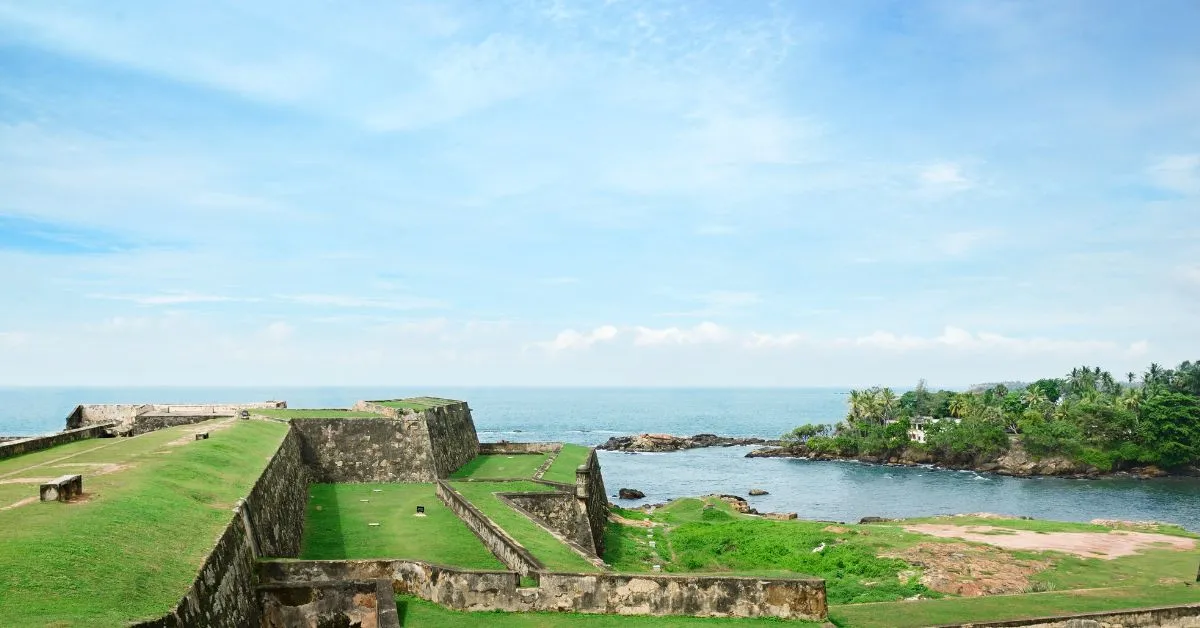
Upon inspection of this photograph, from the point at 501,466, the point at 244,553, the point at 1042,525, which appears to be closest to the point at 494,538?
the point at 244,553

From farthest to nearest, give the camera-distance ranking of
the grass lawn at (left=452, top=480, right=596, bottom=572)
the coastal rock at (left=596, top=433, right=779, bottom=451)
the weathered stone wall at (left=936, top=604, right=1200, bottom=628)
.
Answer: the coastal rock at (left=596, top=433, right=779, bottom=451) → the weathered stone wall at (left=936, top=604, right=1200, bottom=628) → the grass lawn at (left=452, top=480, right=596, bottom=572)

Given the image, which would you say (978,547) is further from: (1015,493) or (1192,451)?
(1192,451)

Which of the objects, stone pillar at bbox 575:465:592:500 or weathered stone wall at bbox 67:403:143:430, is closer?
stone pillar at bbox 575:465:592:500

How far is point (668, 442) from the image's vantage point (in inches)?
4173

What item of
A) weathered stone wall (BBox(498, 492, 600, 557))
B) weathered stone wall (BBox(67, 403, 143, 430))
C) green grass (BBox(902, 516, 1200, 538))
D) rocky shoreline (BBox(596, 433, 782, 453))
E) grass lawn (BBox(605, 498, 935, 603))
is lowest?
rocky shoreline (BBox(596, 433, 782, 453))

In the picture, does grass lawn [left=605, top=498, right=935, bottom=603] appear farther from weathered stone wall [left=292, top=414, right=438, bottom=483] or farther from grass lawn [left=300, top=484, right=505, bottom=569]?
weathered stone wall [left=292, top=414, right=438, bottom=483]

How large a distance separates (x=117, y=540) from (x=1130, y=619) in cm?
2086

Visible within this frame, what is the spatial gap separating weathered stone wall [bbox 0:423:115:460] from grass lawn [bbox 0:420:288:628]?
1.83m

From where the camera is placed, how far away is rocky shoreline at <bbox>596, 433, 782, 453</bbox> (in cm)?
10369

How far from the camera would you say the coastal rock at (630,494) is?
2338 inches

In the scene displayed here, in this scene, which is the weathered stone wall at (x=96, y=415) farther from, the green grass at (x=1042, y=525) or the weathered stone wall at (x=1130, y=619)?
the green grass at (x=1042, y=525)

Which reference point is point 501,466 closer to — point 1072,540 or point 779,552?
point 779,552

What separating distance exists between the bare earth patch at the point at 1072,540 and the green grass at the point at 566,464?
17.5 metres

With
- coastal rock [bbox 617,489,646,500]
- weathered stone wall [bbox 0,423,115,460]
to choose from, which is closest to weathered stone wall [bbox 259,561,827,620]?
weathered stone wall [bbox 0,423,115,460]
